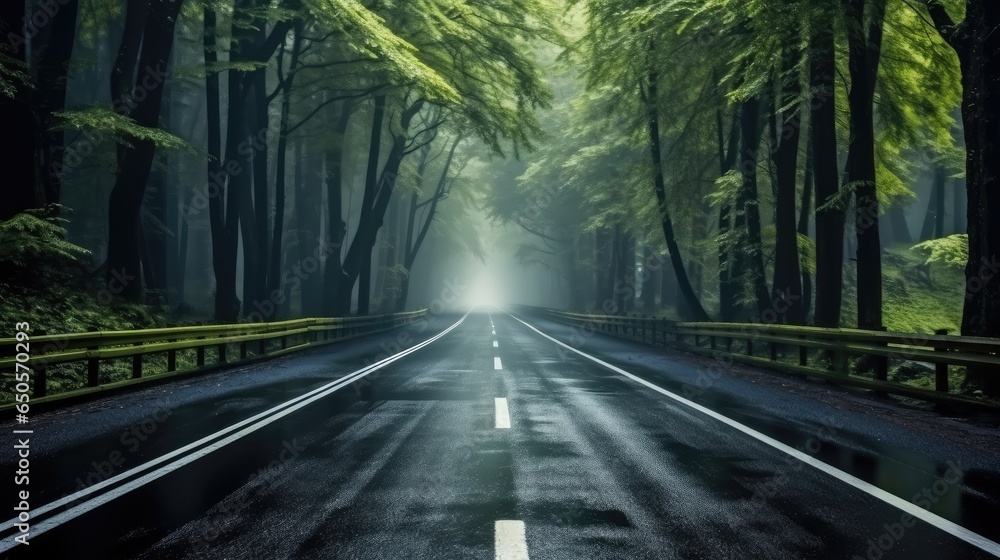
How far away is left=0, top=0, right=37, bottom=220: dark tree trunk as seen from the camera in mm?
12211

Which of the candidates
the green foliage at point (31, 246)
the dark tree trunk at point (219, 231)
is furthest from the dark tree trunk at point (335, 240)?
the green foliage at point (31, 246)

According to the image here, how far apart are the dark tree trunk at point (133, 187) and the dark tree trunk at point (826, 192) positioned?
14523mm

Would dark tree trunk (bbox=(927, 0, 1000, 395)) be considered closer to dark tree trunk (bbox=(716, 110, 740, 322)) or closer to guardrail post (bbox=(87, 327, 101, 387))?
dark tree trunk (bbox=(716, 110, 740, 322))

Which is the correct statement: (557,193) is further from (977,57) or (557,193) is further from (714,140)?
(977,57)

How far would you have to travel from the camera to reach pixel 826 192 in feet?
47.3

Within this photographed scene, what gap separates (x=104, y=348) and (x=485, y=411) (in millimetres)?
5889

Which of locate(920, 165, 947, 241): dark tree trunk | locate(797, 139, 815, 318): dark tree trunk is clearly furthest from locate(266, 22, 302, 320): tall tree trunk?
locate(920, 165, 947, 241): dark tree trunk

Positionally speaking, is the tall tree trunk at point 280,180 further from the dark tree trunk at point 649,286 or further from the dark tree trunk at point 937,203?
the dark tree trunk at point 937,203

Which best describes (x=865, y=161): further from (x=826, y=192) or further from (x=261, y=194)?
(x=261, y=194)

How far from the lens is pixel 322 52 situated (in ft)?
76.6

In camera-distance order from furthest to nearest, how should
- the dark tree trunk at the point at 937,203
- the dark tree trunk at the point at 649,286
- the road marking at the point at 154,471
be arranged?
the dark tree trunk at the point at 649,286
the dark tree trunk at the point at 937,203
the road marking at the point at 154,471

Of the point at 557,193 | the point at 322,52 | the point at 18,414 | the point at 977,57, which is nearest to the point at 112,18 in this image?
the point at 322,52

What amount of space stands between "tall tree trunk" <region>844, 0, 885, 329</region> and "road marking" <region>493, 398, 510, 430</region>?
771 centimetres

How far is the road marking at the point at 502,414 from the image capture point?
24.8 ft
